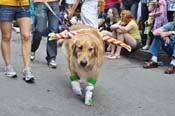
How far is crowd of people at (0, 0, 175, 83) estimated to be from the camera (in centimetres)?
681

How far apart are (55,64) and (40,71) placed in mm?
424

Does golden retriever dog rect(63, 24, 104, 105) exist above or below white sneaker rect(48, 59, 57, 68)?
above

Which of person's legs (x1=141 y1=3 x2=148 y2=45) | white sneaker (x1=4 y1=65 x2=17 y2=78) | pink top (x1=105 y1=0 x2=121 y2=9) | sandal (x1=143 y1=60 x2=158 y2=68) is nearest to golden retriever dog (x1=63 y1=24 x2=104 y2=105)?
white sneaker (x1=4 y1=65 x2=17 y2=78)

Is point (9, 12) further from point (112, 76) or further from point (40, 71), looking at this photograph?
point (112, 76)

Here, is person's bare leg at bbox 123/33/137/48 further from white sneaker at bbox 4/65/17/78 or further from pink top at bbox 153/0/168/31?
white sneaker at bbox 4/65/17/78

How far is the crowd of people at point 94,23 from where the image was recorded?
6.81m

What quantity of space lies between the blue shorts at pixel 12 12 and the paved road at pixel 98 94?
1.00m

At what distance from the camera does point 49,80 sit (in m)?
7.27

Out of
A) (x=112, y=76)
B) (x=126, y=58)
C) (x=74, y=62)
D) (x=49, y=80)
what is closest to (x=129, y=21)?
(x=126, y=58)

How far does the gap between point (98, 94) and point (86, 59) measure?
3.11ft

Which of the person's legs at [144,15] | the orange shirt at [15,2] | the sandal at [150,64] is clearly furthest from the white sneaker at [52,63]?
the person's legs at [144,15]

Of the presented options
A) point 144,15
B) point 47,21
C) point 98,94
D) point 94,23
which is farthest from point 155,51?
point 98,94

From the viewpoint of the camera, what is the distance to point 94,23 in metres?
8.78

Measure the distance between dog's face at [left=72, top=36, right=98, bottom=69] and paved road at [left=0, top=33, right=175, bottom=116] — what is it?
1.96 ft
